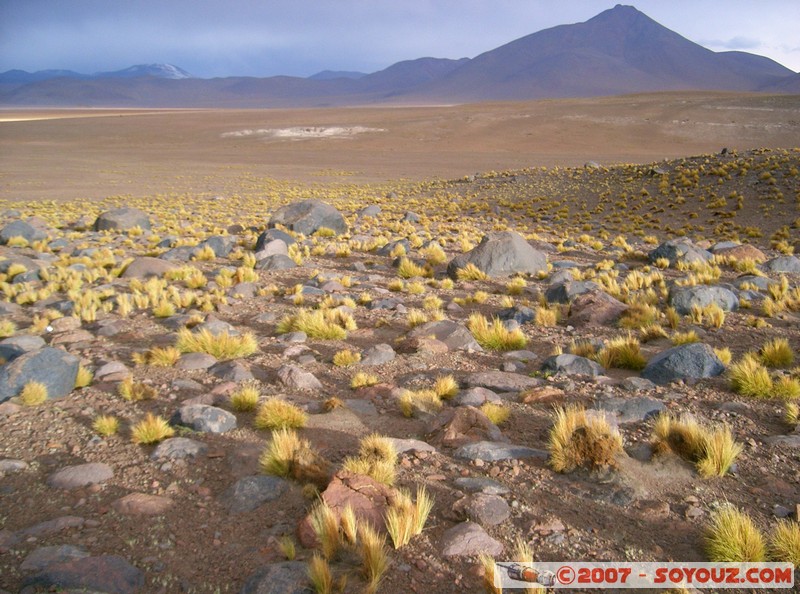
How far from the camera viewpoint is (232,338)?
26.7 feet

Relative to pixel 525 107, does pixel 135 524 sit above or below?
below

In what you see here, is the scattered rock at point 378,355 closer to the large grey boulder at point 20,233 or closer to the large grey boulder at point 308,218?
the large grey boulder at point 308,218

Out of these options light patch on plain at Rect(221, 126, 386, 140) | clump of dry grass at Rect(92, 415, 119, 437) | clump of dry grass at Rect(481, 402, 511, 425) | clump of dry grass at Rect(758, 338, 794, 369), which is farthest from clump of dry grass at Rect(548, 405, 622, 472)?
light patch on plain at Rect(221, 126, 386, 140)

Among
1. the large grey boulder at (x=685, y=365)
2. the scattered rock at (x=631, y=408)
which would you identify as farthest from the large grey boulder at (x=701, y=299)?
the scattered rock at (x=631, y=408)

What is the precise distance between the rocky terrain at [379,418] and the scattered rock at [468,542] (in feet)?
0.05

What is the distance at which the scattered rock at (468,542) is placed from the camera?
3787 mm

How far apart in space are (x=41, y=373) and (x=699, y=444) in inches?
261

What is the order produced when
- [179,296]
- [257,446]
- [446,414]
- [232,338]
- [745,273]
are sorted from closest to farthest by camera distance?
1. [257,446]
2. [446,414]
3. [232,338]
4. [179,296]
5. [745,273]

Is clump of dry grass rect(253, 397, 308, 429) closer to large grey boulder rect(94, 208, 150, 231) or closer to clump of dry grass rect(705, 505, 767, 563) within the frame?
clump of dry grass rect(705, 505, 767, 563)

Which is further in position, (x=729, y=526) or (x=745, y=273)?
(x=745, y=273)

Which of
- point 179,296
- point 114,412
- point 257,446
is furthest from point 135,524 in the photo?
point 179,296

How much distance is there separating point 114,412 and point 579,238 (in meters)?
16.7

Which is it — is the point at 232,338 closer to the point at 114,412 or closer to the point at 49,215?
the point at 114,412

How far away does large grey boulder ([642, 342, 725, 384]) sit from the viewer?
6676 millimetres
